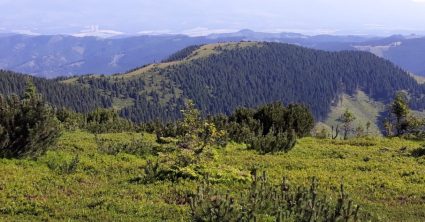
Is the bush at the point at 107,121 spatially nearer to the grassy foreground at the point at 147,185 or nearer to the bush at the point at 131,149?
the grassy foreground at the point at 147,185

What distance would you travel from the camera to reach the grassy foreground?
15461 mm

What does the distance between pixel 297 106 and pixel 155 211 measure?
32447 millimetres

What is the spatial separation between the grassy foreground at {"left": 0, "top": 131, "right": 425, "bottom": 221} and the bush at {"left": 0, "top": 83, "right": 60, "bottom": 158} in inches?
28.6

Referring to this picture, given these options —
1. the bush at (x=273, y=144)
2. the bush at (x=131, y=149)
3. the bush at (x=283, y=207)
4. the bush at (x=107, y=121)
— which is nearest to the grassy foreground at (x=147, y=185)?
the bush at (x=131, y=149)

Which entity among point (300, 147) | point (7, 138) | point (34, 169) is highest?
point (7, 138)

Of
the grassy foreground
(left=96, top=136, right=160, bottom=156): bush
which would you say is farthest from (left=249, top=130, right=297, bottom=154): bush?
(left=96, top=136, right=160, bottom=156): bush

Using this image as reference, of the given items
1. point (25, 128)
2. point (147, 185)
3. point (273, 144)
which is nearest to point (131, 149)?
point (25, 128)

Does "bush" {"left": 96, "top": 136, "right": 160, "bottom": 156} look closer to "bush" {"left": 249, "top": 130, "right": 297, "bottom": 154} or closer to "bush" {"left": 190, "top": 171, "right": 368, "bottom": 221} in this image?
"bush" {"left": 249, "top": 130, "right": 297, "bottom": 154}

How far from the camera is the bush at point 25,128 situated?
22.3 meters

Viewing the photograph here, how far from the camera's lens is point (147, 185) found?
752 inches

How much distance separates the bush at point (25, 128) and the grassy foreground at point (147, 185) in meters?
0.73

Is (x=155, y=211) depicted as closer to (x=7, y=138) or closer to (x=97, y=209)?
(x=97, y=209)

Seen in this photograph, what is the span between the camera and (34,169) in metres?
21.5

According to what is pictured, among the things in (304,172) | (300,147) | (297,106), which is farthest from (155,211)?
(297,106)
